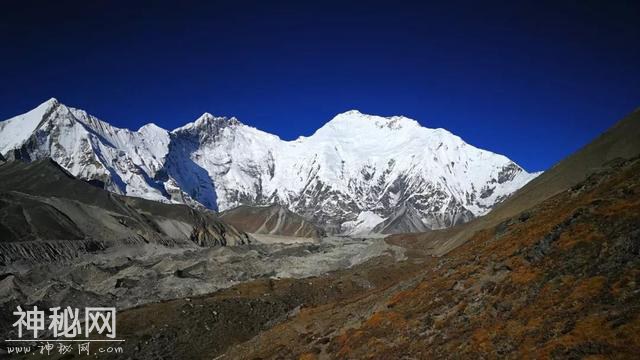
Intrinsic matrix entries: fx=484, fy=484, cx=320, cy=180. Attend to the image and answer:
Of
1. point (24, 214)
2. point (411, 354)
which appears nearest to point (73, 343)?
point (411, 354)

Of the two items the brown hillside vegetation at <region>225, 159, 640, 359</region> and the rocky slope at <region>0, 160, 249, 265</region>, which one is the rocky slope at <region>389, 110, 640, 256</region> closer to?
the brown hillside vegetation at <region>225, 159, 640, 359</region>

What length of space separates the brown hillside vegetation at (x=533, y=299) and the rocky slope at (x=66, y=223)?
9641cm

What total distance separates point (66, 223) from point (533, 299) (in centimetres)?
13581

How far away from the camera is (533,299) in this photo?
2019 cm

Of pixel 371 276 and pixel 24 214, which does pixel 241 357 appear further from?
pixel 24 214

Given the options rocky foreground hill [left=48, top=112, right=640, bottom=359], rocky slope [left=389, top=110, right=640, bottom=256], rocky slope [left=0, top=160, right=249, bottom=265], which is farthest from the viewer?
rocky slope [left=0, top=160, right=249, bottom=265]

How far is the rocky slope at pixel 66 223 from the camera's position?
112 m

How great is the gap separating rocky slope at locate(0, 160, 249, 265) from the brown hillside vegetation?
96.4 meters

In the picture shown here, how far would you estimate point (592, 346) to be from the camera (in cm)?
1491

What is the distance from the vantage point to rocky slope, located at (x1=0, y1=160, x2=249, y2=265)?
111875 mm

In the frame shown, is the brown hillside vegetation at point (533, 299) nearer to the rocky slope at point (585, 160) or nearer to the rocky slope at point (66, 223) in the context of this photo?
the rocky slope at point (585, 160)

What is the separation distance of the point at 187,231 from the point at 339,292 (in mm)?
138623

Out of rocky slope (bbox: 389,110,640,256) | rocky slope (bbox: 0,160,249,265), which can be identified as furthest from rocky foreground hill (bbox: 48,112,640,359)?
rocky slope (bbox: 0,160,249,265)

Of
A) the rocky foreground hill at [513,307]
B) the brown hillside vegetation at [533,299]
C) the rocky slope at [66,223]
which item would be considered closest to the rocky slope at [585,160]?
the rocky foreground hill at [513,307]
